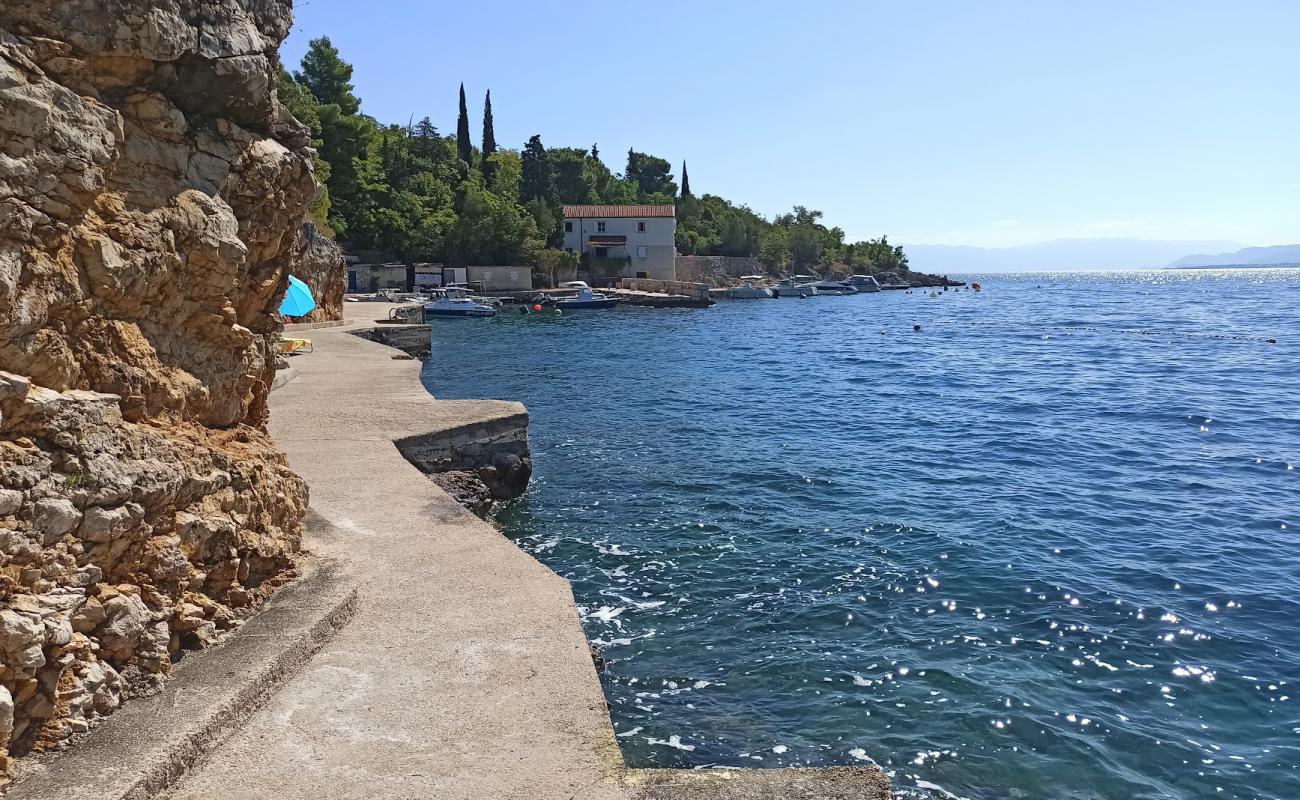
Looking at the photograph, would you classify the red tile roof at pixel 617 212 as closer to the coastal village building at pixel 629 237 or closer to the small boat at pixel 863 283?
the coastal village building at pixel 629 237

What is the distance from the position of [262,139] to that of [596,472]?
10499 millimetres

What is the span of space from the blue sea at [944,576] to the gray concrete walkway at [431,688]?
1.54m

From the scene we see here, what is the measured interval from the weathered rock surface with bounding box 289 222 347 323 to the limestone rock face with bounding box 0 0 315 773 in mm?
28577

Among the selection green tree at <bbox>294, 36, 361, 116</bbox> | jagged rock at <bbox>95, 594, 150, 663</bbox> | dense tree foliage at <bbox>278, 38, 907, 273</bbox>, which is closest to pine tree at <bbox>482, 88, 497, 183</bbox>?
dense tree foliage at <bbox>278, 38, 907, 273</bbox>

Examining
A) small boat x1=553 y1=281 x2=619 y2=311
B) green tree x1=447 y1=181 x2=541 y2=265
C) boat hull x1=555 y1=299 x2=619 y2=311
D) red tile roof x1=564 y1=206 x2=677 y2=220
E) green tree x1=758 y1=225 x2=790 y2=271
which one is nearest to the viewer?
boat hull x1=555 y1=299 x2=619 y2=311

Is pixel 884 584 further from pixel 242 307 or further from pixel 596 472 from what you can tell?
pixel 242 307

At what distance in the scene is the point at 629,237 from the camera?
90.4m

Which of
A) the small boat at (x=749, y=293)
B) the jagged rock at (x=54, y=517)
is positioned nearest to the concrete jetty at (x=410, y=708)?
the jagged rock at (x=54, y=517)

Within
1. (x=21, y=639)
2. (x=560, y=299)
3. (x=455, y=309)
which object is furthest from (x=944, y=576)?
(x=560, y=299)

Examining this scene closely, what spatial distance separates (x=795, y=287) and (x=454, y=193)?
1627 inches

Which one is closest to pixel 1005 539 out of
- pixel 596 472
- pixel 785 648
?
pixel 785 648

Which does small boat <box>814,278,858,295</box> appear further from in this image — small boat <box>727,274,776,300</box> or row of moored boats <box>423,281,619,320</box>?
row of moored boats <box>423,281,619,320</box>

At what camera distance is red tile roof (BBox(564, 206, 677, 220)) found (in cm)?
9012

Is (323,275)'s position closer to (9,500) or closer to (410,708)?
(410,708)
